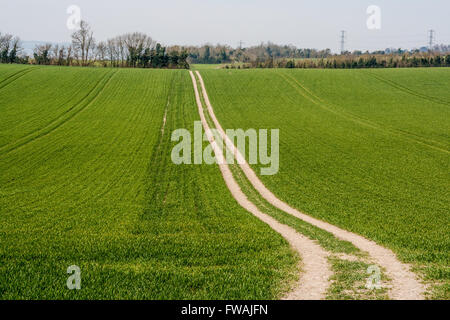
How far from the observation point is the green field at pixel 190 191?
12500 millimetres

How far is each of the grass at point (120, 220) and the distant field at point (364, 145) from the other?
18.0ft

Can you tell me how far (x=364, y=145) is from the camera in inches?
1613

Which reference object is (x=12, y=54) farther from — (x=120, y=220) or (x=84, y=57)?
(x=120, y=220)

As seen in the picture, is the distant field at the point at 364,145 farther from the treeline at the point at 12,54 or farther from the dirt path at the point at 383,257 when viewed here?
the treeline at the point at 12,54

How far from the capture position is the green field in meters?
12.5

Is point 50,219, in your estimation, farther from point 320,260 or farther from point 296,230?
point 320,260

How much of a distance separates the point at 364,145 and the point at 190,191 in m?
22.2

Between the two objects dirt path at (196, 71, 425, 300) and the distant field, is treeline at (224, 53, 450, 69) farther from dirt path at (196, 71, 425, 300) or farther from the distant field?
dirt path at (196, 71, 425, 300)

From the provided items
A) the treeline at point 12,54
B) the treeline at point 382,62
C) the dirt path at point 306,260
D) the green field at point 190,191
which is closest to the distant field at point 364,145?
the green field at point 190,191

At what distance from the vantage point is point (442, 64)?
11506 cm

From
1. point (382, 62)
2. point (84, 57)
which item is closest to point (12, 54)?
point (84, 57)

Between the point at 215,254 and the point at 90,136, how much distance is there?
3468 centimetres

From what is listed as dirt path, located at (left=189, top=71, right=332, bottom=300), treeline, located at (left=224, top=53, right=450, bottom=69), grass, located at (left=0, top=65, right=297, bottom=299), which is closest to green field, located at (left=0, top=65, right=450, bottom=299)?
grass, located at (left=0, top=65, right=297, bottom=299)
